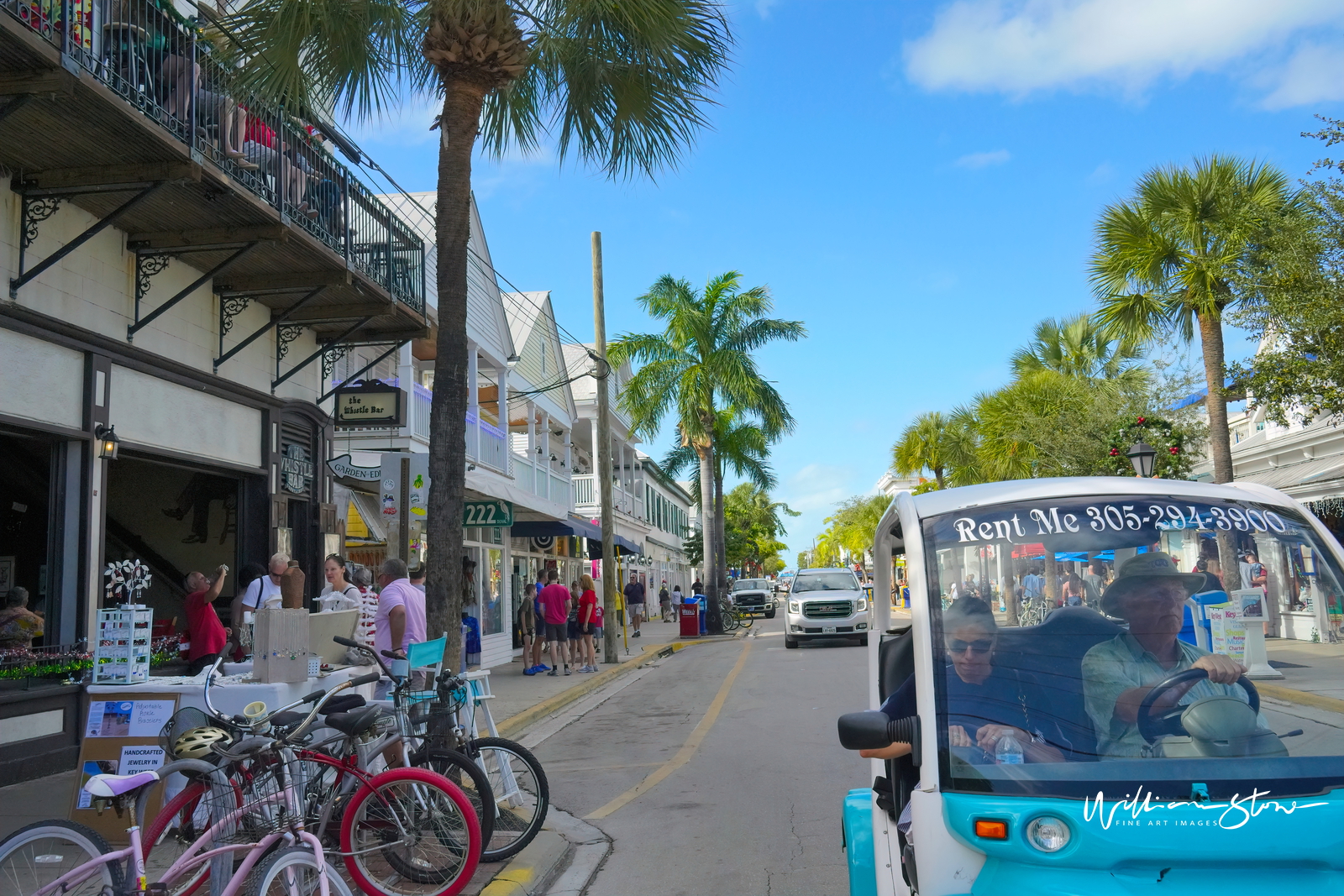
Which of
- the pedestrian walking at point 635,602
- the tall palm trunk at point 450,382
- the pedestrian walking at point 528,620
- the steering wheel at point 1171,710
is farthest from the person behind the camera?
the pedestrian walking at point 635,602

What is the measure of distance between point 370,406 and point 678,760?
684cm

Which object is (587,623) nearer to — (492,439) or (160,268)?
(492,439)

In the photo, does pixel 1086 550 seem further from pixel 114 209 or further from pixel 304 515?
pixel 304 515

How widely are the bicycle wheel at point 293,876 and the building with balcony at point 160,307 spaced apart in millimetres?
5639

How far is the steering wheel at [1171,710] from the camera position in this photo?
10.6 feet

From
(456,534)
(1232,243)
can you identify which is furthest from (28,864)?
(1232,243)

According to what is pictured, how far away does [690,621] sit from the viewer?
3225 cm

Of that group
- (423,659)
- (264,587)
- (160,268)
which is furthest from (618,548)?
(423,659)

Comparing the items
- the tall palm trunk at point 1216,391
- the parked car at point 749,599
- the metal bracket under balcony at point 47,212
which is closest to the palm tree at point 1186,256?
the tall palm trunk at point 1216,391

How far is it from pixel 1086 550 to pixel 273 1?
7.40m

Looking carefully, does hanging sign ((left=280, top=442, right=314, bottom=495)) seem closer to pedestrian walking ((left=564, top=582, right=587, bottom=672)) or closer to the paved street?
the paved street

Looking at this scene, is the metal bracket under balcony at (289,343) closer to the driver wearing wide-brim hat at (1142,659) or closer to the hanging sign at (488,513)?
the hanging sign at (488,513)

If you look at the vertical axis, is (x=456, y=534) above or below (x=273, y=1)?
below

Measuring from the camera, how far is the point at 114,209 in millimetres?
10102
